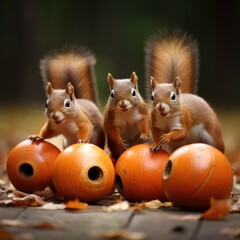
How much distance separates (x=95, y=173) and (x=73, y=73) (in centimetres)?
141

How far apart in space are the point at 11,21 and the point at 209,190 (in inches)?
559

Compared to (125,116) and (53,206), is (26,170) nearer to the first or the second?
(53,206)

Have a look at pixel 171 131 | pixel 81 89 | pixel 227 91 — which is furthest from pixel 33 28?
pixel 171 131

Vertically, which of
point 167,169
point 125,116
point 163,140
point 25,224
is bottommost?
point 25,224


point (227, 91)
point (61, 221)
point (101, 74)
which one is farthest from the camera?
point (101, 74)

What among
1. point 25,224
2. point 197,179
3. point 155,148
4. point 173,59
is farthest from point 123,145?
point 25,224

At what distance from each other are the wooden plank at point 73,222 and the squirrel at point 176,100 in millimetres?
807

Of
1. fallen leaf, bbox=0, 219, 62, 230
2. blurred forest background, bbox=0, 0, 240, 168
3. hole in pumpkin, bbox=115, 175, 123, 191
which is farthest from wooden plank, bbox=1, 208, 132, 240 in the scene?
blurred forest background, bbox=0, 0, 240, 168

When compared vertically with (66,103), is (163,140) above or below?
below

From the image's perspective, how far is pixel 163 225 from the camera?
13.0ft

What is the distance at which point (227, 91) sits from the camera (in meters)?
15.9

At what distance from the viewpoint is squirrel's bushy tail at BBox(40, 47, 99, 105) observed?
6.02m

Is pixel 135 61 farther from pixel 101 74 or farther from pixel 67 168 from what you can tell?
pixel 67 168

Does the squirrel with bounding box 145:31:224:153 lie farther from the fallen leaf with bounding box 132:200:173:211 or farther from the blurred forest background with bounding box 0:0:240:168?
the blurred forest background with bounding box 0:0:240:168
